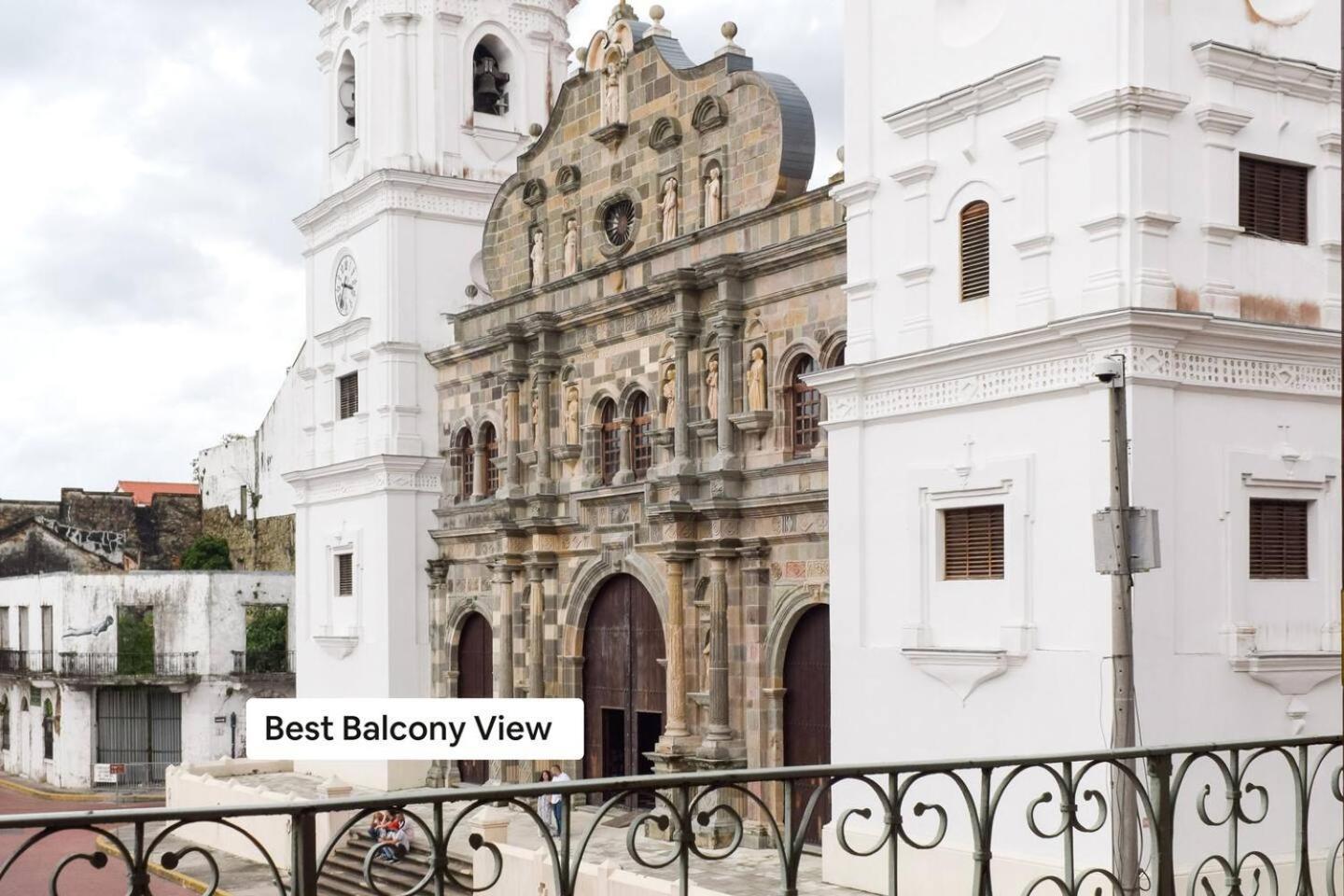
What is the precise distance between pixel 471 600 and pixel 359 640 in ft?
7.67

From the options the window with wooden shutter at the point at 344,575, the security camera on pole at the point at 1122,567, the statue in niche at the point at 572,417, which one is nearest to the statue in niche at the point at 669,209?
the statue in niche at the point at 572,417

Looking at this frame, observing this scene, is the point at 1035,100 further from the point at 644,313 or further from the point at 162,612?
the point at 162,612

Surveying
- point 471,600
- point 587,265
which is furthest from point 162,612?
point 587,265

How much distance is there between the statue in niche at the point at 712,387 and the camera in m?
19.4

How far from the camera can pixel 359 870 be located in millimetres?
19828

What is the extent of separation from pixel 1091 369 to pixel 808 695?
5952mm

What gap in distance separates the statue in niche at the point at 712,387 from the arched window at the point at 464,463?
6.08 meters

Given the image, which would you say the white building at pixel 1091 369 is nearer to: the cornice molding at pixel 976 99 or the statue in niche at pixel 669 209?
the cornice molding at pixel 976 99

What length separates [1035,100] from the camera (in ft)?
46.3

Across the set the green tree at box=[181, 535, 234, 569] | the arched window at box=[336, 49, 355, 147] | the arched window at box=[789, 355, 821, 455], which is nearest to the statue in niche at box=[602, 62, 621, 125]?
the arched window at box=[789, 355, 821, 455]

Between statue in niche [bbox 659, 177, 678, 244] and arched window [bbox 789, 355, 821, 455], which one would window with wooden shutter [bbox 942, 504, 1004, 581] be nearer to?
arched window [bbox 789, 355, 821, 455]

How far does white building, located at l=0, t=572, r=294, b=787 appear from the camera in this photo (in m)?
32.7

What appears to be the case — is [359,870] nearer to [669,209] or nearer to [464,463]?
[464,463]

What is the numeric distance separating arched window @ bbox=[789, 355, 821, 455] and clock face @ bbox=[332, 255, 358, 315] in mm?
9918
